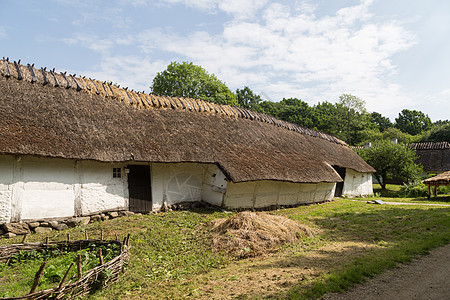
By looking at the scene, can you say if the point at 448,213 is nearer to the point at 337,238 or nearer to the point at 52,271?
the point at 337,238

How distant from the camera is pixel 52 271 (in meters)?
6.10

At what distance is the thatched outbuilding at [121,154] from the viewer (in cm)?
985

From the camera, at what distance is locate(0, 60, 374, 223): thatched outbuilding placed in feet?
32.3

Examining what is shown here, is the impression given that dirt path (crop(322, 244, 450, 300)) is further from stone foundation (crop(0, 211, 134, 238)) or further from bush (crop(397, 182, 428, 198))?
bush (crop(397, 182, 428, 198))

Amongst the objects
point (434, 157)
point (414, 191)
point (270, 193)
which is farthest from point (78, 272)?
point (434, 157)

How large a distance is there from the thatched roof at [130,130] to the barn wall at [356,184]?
16.7ft

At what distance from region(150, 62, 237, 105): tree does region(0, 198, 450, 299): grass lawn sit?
1087 inches

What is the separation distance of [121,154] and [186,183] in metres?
3.64

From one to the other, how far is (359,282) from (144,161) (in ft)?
27.8

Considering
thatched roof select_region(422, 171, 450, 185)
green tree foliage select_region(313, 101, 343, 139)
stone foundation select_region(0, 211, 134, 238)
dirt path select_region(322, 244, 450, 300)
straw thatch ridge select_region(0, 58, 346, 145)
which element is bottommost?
dirt path select_region(322, 244, 450, 300)

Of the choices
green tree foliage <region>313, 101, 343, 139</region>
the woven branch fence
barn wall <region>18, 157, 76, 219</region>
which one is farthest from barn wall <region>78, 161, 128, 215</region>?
green tree foliage <region>313, 101, 343, 139</region>

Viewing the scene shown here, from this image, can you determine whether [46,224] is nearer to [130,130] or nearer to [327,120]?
[130,130]

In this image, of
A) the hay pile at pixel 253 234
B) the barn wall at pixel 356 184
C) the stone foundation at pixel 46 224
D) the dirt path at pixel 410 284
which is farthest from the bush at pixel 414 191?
the stone foundation at pixel 46 224

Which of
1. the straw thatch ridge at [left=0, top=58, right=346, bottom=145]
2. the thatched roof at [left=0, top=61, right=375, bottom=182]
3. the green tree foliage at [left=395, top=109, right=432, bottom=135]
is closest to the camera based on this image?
the thatched roof at [left=0, top=61, right=375, bottom=182]
